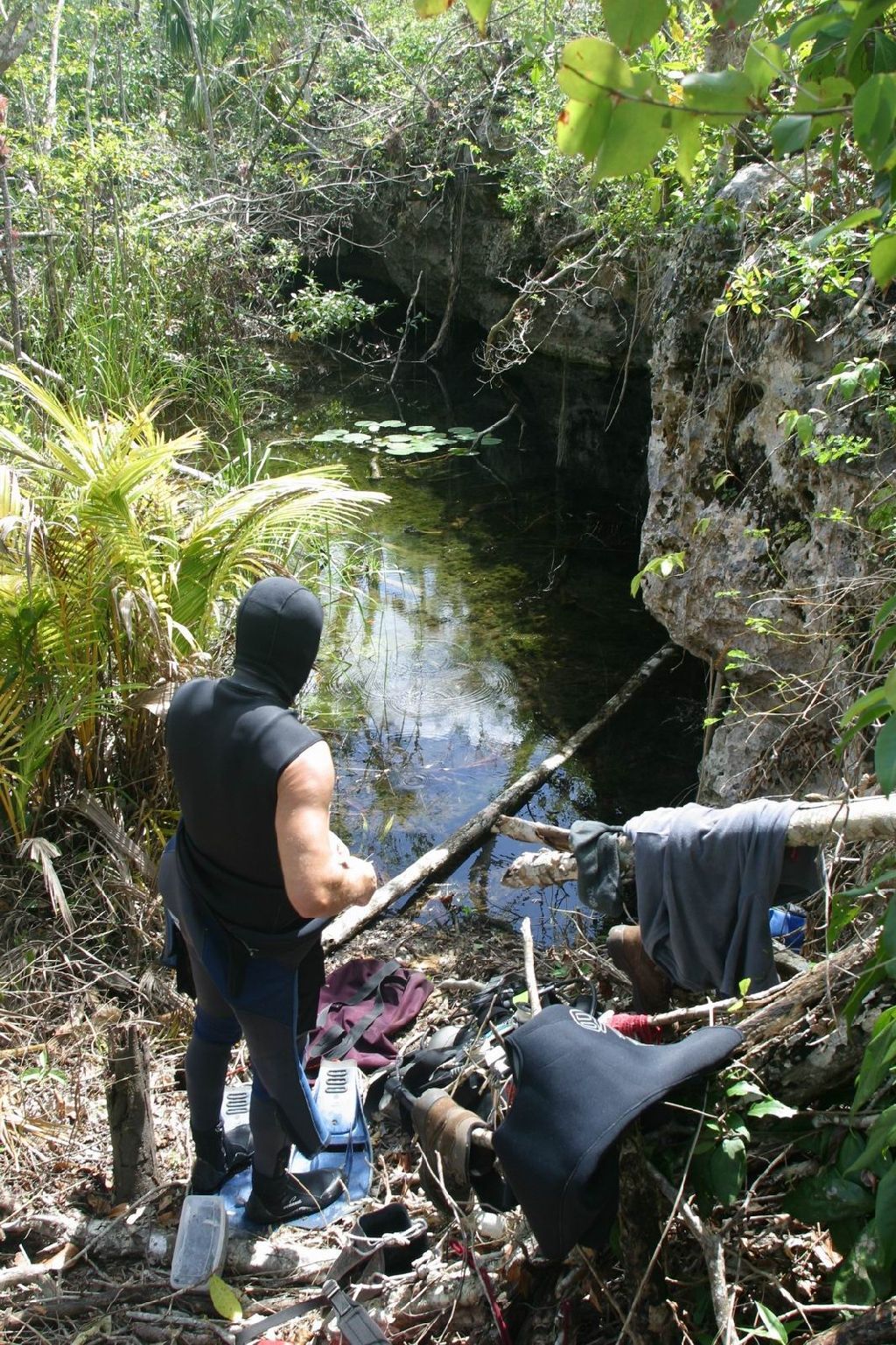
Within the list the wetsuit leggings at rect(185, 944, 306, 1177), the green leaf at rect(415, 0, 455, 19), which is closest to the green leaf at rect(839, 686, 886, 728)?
the green leaf at rect(415, 0, 455, 19)

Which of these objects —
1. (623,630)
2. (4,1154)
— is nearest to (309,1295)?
(4,1154)

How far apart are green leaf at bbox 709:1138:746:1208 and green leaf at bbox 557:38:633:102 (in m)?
1.81

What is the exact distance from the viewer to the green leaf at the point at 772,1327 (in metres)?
1.70

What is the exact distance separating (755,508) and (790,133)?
11.1 feet

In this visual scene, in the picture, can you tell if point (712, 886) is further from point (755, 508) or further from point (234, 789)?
point (755, 508)

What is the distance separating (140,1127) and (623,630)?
5548 mm

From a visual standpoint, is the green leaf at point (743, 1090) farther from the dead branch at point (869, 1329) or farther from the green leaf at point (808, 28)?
the green leaf at point (808, 28)

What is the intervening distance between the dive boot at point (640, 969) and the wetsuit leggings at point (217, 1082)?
102 cm

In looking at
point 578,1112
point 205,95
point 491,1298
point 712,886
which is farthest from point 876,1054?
point 205,95

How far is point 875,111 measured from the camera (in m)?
0.93

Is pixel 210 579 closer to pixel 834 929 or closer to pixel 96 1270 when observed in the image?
pixel 96 1270

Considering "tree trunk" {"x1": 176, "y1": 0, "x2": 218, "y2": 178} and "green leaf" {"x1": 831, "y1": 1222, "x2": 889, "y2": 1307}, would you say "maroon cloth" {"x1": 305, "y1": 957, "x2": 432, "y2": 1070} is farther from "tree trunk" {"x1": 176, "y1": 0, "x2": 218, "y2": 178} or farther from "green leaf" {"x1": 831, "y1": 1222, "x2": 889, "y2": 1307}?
"tree trunk" {"x1": 176, "y1": 0, "x2": 218, "y2": 178}

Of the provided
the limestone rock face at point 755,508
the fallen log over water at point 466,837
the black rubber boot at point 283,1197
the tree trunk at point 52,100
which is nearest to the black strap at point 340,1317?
the black rubber boot at point 283,1197

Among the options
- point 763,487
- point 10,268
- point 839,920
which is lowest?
point 839,920
